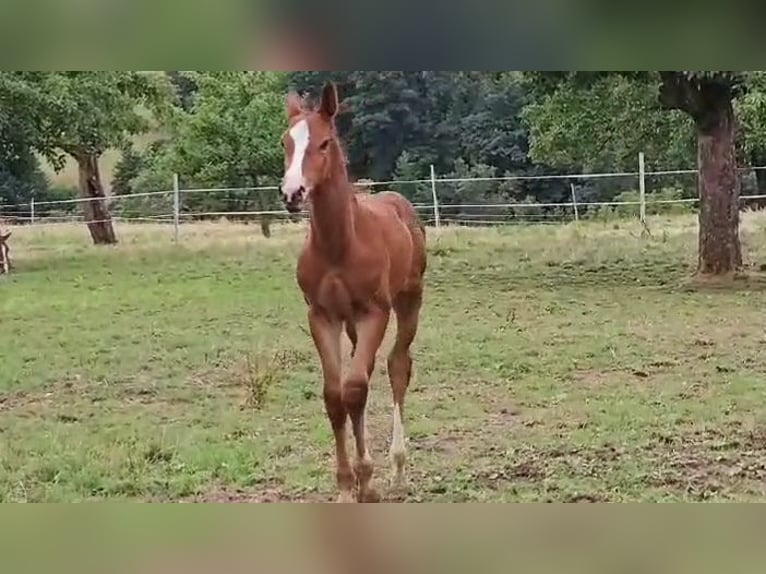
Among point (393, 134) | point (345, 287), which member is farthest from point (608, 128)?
point (345, 287)

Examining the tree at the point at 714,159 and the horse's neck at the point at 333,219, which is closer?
the horse's neck at the point at 333,219

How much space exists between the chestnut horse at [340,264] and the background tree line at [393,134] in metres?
A: 0.36

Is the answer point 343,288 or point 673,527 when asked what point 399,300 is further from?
point 673,527

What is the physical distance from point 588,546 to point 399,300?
79 cm

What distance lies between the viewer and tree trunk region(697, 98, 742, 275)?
3318mm

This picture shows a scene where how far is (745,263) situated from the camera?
→ 3438 mm

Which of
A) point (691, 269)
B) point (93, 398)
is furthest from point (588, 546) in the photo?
point (93, 398)

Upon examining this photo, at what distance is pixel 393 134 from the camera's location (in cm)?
312

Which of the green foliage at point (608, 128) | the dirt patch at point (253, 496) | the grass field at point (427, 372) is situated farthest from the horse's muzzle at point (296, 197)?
the green foliage at point (608, 128)

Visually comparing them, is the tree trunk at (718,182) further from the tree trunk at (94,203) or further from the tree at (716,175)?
the tree trunk at (94,203)

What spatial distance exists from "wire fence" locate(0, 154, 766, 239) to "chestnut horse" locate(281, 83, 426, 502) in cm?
44

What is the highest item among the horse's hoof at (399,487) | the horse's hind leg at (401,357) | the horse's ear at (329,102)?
the horse's ear at (329,102)

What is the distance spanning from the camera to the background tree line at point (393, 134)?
3014mm

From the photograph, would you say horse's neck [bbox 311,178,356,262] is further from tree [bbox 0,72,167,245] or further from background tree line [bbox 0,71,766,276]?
tree [bbox 0,72,167,245]
